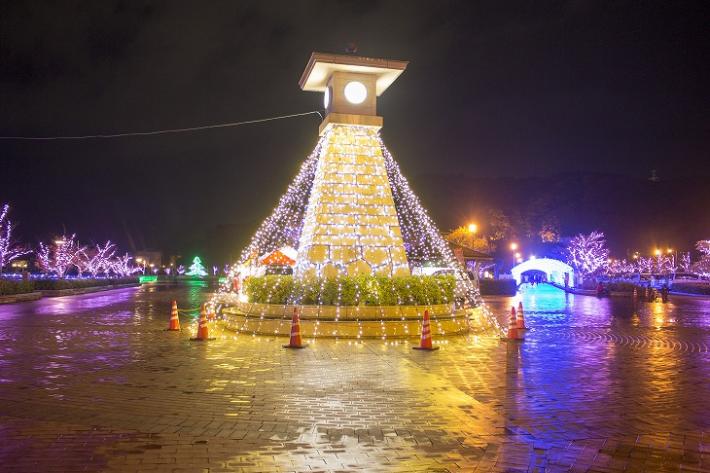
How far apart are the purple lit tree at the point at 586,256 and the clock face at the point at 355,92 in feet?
132

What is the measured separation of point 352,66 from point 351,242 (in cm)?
514

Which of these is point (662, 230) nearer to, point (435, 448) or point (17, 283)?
point (17, 283)

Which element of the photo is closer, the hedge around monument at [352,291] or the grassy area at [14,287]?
the hedge around monument at [352,291]

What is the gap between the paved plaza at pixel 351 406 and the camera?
577 cm

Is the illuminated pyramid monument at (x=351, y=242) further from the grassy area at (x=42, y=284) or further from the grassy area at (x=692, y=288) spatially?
the grassy area at (x=692, y=288)

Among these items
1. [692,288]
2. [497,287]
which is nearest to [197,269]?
[497,287]

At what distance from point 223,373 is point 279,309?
608 cm

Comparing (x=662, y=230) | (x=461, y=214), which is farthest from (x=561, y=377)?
(x=662, y=230)

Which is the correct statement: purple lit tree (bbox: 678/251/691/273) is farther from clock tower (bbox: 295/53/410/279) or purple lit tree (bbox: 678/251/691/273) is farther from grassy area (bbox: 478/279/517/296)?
clock tower (bbox: 295/53/410/279)

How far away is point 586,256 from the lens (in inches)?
2232

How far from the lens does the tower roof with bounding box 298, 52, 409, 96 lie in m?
18.6

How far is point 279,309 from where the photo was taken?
1612 centimetres

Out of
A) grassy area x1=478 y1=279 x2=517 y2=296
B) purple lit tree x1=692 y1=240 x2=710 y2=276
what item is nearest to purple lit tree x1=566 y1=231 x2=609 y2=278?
purple lit tree x1=692 y1=240 x2=710 y2=276

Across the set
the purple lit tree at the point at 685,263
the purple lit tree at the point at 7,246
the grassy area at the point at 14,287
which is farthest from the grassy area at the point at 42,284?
the purple lit tree at the point at 685,263
